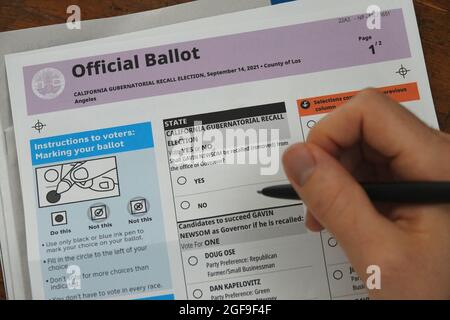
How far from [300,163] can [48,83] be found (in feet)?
0.94

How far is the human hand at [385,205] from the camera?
0.88 ft

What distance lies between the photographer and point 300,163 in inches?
10.8

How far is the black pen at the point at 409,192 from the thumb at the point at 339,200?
0.03 meters

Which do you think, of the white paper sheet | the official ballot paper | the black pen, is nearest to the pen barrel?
the black pen

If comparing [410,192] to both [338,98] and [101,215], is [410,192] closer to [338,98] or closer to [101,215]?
[338,98]

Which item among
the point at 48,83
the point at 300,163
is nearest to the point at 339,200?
the point at 300,163

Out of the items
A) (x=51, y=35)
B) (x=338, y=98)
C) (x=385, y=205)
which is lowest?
(x=385, y=205)

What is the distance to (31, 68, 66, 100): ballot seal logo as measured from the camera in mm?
427

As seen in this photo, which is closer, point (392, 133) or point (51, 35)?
point (392, 133)

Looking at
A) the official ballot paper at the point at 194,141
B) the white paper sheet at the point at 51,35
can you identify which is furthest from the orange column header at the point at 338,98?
the white paper sheet at the point at 51,35

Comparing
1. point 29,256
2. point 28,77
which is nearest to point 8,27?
point 28,77

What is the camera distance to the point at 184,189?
406 millimetres

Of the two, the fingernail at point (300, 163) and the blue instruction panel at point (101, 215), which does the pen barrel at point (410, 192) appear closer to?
the fingernail at point (300, 163)
